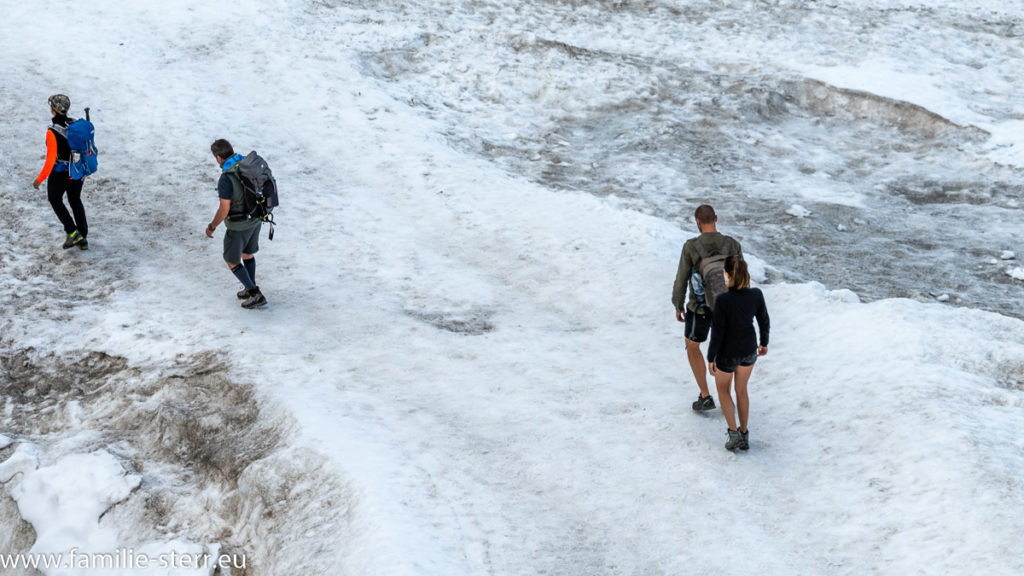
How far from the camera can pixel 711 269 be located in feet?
26.1

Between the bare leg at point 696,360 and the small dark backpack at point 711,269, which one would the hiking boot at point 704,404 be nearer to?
the bare leg at point 696,360

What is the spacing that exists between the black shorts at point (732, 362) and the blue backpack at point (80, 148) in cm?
843

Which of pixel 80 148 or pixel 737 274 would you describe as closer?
pixel 737 274

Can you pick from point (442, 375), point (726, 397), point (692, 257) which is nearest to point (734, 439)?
point (726, 397)

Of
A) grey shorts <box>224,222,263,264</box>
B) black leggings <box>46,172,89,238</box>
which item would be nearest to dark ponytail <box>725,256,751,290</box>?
grey shorts <box>224,222,263,264</box>

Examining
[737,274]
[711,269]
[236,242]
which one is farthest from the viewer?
[236,242]

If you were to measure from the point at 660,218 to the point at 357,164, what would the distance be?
5.35 metres

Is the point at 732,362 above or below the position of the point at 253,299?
above

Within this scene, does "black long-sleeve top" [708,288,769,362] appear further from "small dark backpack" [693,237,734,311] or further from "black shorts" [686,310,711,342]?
"black shorts" [686,310,711,342]

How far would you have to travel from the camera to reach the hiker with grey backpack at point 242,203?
31.7 ft

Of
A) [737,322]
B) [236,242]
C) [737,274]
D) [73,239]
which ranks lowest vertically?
[73,239]

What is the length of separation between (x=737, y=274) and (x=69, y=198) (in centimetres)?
881

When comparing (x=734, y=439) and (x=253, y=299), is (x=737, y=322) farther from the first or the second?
(x=253, y=299)

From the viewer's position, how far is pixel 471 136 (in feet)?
52.5
